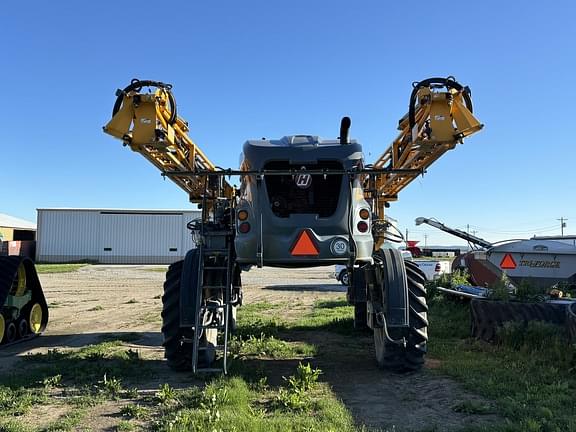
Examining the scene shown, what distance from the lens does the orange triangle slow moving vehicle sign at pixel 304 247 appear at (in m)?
6.39

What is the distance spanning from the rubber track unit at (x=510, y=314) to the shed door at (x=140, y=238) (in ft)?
138

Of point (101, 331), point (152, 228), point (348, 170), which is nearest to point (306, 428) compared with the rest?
point (348, 170)

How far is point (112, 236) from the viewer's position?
49.1 meters

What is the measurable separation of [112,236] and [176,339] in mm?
44890

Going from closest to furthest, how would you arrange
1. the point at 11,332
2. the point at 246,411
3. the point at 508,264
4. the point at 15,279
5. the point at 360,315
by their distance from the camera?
the point at 246,411, the point at 11,332, the point at 360,315, the point at 15,279, the point at 508,264

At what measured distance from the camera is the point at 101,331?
10.7 metres

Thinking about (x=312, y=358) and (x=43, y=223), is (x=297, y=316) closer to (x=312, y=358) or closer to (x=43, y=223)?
(x=312, y=358)

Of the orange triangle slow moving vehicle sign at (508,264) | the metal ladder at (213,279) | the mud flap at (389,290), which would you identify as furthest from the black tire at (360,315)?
the orange triangle slow moving vehicle sign at (508,264)

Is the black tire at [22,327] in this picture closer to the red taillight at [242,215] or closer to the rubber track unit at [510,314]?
the red taillight at [242,215]

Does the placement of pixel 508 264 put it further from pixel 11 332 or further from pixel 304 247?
pixel 11 332

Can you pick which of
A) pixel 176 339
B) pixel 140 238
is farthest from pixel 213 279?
pixel 140 238

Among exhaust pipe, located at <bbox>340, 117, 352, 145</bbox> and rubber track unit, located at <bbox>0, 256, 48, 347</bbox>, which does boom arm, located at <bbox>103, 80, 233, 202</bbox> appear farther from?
rubber track unit, located at <bbox>0, 256, 48, 347</bbox>

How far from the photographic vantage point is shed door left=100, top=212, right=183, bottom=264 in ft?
160

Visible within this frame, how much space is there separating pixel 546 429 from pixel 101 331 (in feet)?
28.4
